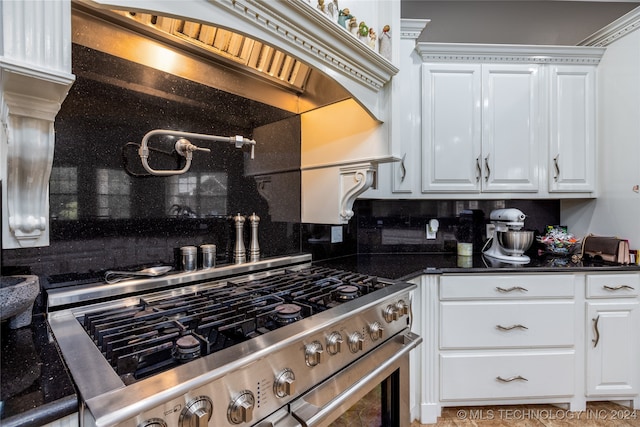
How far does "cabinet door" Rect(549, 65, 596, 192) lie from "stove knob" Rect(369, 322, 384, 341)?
1729 millimetres

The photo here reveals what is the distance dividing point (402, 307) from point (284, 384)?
65 cm

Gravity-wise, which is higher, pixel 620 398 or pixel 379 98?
pixel 379 98

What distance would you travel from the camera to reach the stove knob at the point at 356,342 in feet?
3.14

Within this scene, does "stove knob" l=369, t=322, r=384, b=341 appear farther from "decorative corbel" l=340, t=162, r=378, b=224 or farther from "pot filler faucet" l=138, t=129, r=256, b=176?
"pot filler faucet" l=138, t=129, r=256, b=176

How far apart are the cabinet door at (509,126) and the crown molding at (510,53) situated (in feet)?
0.18

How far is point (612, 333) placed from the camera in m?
1.70

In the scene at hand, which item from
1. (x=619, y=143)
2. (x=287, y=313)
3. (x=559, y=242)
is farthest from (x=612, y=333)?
(x=287, y=313)

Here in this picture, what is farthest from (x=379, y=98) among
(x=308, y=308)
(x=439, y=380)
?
(x=439, y=380)

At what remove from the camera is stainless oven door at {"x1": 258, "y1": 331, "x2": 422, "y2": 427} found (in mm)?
784

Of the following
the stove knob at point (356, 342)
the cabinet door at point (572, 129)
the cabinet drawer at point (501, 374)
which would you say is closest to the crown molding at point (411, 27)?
the cabinet door at point (572, 129)

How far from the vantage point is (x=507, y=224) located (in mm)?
1944

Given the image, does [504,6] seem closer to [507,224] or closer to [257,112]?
[507,224]

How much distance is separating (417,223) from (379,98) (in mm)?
1150

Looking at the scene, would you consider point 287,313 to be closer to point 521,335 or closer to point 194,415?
point 194,415
